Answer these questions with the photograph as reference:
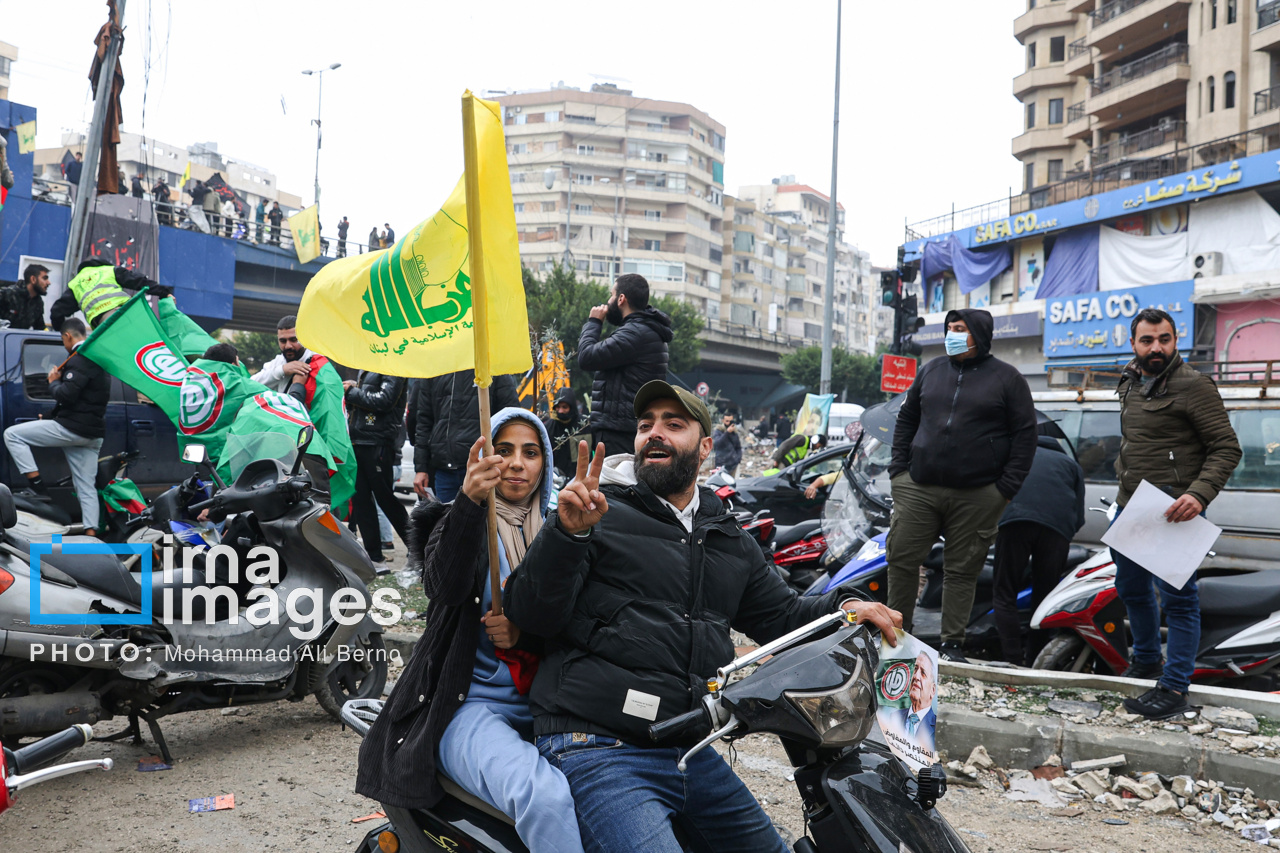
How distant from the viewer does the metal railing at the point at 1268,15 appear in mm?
32250

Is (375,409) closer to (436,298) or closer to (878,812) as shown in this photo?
(436,298)

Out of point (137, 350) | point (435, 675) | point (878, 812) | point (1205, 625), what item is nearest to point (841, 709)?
point (878, 812)

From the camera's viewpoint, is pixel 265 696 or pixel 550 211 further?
pixel 550 211

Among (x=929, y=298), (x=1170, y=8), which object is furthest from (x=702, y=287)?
(x=1170, y=8)

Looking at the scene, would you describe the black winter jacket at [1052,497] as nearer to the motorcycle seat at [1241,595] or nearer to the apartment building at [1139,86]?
the motorcycle seat at [1241,595]

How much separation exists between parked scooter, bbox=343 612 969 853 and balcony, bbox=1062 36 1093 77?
48434mm

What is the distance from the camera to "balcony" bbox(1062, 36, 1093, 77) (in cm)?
4428

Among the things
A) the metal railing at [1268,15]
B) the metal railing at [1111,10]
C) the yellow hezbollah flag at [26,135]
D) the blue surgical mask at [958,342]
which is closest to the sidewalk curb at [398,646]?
the blue surgical mask at [958,342]

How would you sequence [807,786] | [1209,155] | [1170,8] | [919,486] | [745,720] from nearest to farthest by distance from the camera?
1. [745,720]
2. [807,786]
3. [919,486]
4. [1209,155]
5. [1170,8]

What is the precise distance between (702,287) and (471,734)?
92389 mm

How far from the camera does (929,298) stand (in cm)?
4519

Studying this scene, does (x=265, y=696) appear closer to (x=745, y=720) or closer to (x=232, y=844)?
(x=232, y=844)

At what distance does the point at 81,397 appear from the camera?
299 inches

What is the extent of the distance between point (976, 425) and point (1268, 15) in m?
35.7
